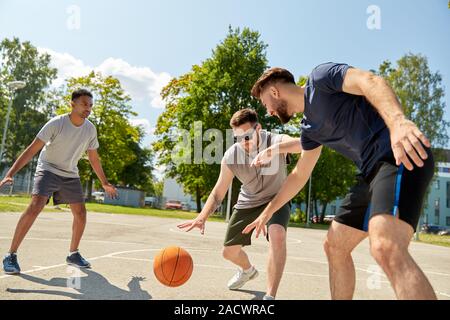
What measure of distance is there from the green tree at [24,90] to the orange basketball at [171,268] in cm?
4835

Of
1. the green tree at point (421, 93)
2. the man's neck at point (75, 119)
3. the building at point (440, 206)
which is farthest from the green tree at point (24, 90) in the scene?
the building at point (440, 206)

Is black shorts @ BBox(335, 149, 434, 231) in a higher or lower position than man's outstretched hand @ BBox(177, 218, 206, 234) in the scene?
higher

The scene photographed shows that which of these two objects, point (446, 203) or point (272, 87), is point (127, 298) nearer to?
point (272, 87)

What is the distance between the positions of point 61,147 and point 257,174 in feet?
9.21

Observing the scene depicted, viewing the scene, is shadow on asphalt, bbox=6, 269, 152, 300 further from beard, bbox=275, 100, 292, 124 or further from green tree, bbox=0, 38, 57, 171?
green tree, bbox=0, 38, 57, 171

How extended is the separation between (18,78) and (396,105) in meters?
51.7

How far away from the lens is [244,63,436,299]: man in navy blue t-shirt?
1954 millimetres

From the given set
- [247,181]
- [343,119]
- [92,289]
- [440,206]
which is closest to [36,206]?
[92,289]

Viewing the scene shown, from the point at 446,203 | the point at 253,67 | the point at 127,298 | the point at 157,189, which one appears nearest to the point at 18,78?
the point at 253,67

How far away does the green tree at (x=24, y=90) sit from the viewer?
45.4m

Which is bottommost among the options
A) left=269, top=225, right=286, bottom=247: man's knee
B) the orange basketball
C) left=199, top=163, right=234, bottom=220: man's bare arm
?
the orange basketball

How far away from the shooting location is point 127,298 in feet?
12.4

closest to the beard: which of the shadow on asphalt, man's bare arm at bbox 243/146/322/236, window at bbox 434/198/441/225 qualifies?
man's bare arm at bbox 243/146/322/236

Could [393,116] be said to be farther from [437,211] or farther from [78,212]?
[437,211]
